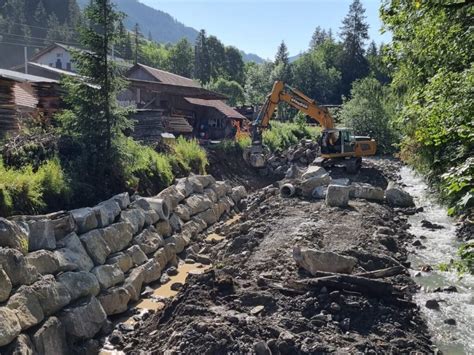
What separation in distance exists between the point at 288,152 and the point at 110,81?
1902 centimetres

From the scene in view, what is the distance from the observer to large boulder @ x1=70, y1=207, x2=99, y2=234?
10586 millimetres

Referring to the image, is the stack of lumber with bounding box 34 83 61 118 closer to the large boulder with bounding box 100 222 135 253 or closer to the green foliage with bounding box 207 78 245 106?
the large boulder with bounding box 100 222 135 253

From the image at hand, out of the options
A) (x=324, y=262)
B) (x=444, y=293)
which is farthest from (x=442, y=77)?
(x=444, y=293)

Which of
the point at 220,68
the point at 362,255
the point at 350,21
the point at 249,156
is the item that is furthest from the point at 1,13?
the point at 362,255

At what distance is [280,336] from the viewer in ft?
25.6

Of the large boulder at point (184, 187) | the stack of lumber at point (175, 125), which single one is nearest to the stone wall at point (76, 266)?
the large boulder at point (184, 187)

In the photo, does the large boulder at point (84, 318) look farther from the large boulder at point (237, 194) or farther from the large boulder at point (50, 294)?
the large boulder at point (237, 194)

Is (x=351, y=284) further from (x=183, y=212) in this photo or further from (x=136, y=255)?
(x=183, y=212)

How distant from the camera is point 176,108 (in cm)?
3158

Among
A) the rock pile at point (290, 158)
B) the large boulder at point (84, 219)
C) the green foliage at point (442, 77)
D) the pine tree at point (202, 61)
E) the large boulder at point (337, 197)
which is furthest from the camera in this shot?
the pine tree at point (202, 61)

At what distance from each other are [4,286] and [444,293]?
30.3 ft

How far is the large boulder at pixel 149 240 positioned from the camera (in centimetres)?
1250

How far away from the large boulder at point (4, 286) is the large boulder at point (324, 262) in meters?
6.03

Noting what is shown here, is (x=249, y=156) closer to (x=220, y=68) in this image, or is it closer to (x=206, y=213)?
(x=206, y=213)
